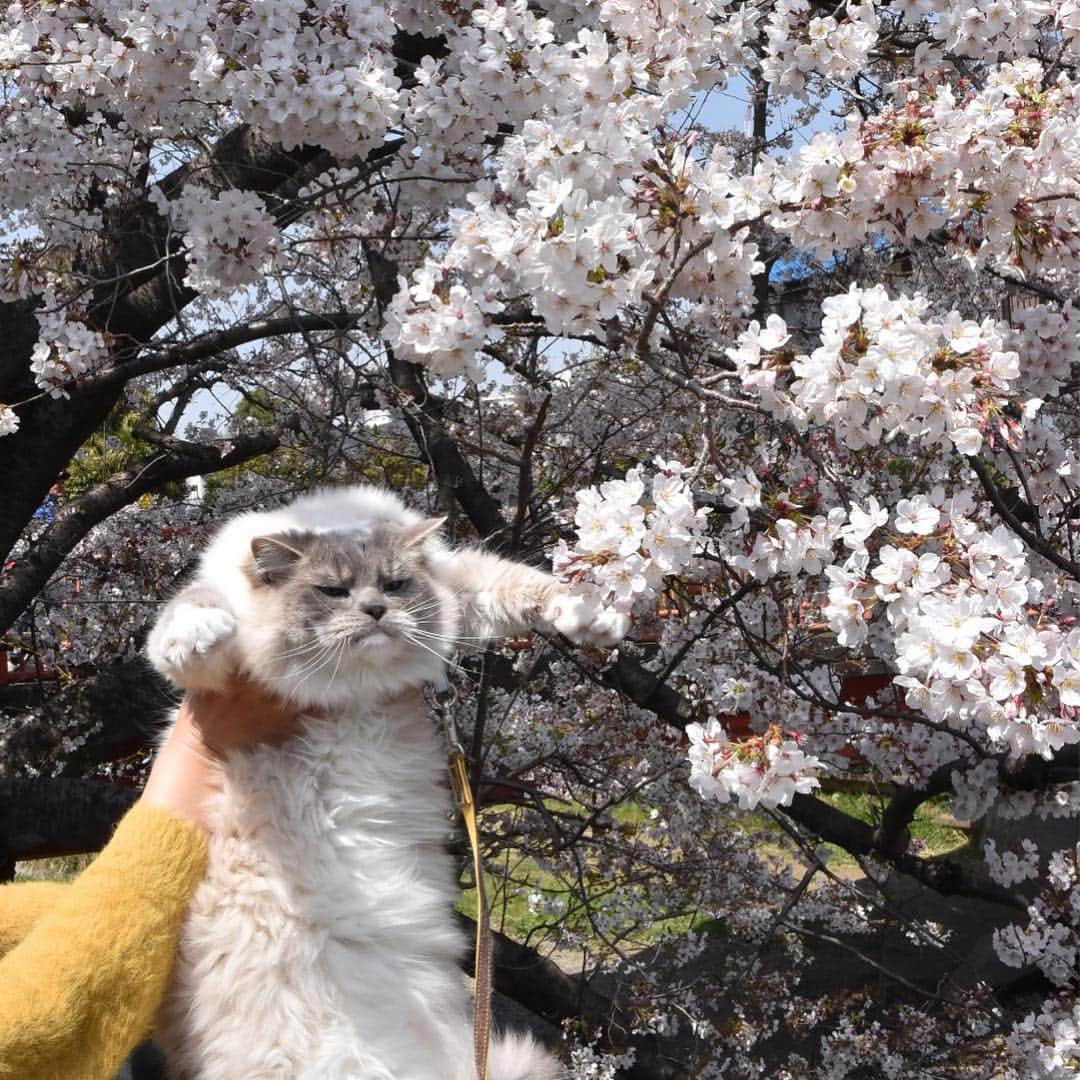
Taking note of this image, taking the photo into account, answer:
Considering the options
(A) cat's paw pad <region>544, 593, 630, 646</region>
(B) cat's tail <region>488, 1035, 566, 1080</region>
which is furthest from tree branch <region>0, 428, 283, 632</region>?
(A) cat's paw pad <region>544, 593, 630, 646</region>

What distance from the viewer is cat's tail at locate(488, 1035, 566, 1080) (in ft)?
5.94

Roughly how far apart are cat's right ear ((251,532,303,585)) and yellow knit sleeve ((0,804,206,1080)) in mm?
480

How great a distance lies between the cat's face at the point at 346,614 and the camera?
1877 millimetres

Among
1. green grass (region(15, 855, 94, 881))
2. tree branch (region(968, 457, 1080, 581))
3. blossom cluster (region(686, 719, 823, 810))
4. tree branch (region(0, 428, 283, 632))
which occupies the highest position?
tree branch (region(0, 428, 283, 632))

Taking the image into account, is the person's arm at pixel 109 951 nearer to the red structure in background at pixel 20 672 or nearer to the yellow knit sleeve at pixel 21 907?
the yellow knit sleeve at pixel 21 907

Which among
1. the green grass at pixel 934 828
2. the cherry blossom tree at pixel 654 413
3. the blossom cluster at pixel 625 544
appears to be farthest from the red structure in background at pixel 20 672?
the green grass at pixel 934 828

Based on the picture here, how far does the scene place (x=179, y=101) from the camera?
3035mm

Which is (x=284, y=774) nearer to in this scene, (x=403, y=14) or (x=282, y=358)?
(x=403, y=14)

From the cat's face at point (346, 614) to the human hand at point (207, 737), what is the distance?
58 mm

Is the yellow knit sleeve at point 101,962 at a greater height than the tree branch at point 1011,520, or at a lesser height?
lesser

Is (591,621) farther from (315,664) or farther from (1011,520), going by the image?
(1011,520)

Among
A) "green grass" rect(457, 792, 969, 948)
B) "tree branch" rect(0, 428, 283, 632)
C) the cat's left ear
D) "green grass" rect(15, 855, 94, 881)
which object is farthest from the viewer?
"green grass" rect(15, 855, 94, 881)

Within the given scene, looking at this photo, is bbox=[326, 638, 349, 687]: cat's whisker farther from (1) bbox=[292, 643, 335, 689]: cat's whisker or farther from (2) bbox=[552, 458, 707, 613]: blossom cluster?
(2) bbox=[552, 458, 707, 613]: blossom cluster

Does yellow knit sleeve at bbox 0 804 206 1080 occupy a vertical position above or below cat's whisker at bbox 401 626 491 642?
below
